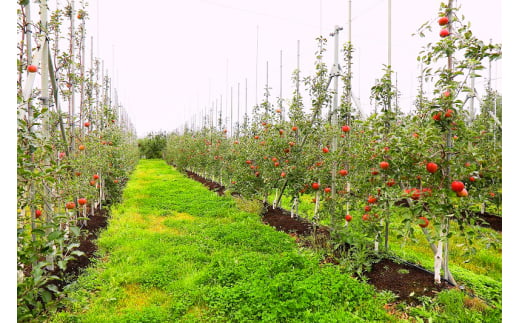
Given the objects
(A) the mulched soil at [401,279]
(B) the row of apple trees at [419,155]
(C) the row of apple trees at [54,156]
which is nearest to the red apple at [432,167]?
(B) the row of apple trees at [419,155]

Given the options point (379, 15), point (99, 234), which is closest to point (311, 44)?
point (379, 15)

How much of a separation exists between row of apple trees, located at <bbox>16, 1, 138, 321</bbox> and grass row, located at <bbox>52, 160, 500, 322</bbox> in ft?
1.12

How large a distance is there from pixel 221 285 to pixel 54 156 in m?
2.92

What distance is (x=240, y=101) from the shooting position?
14523 millimetres

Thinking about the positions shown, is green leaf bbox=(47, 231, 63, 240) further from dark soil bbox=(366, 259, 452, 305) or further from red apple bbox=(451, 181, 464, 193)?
dark soil bbox=(366, 259, 452, 305)

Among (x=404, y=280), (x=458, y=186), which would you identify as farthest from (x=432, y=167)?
(x=404, y=280)

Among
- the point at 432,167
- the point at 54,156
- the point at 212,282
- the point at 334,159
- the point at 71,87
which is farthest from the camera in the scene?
the point at 71,87

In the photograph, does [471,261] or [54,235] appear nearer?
[54,235]

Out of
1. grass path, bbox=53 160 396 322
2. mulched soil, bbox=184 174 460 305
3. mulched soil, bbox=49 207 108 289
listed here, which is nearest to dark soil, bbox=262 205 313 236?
grass path, bbox=53 160 396 322

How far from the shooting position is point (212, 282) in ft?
12.2

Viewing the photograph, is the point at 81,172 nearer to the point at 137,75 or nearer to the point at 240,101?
the point at 240,101

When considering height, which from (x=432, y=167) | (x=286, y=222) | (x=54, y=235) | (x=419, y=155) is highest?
(x=419, y=155)

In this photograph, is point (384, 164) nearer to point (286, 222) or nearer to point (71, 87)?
point (286, 222)

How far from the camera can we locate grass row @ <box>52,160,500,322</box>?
116 inches
